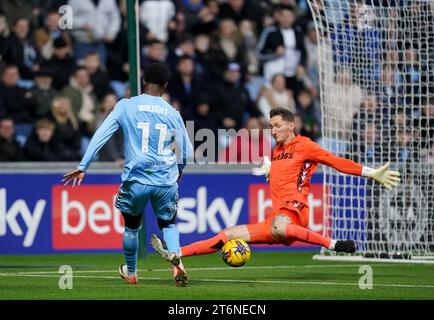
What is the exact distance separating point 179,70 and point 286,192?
25.1 feet

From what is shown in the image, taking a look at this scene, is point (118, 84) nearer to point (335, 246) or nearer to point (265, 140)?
point (265, 140)

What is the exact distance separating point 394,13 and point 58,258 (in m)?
5.88

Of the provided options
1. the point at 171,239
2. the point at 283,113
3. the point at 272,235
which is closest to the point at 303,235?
the point at 272,235

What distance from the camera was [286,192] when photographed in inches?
509

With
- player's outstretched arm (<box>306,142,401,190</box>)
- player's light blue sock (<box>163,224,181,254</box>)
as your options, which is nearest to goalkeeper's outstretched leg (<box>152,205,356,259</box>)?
player's outstretched arm (<box>306,142,401,190</box>)

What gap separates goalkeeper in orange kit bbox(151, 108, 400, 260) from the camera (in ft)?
41.6

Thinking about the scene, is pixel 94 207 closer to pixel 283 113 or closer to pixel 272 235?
pixel 272 235

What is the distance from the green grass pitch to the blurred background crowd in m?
2.51

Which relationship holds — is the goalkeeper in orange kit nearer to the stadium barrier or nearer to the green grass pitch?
the green grass pitch

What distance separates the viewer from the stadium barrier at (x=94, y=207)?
56.0ft

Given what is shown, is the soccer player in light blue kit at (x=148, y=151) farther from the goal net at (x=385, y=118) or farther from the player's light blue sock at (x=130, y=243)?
the goal net at (x=385, y=118)

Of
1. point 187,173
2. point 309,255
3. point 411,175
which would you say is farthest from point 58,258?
point 411,175

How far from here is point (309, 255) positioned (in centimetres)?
1723

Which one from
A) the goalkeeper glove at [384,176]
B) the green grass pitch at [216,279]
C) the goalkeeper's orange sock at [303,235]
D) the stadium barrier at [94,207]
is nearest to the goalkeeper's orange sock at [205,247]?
the green grass pitch at [216,279]
